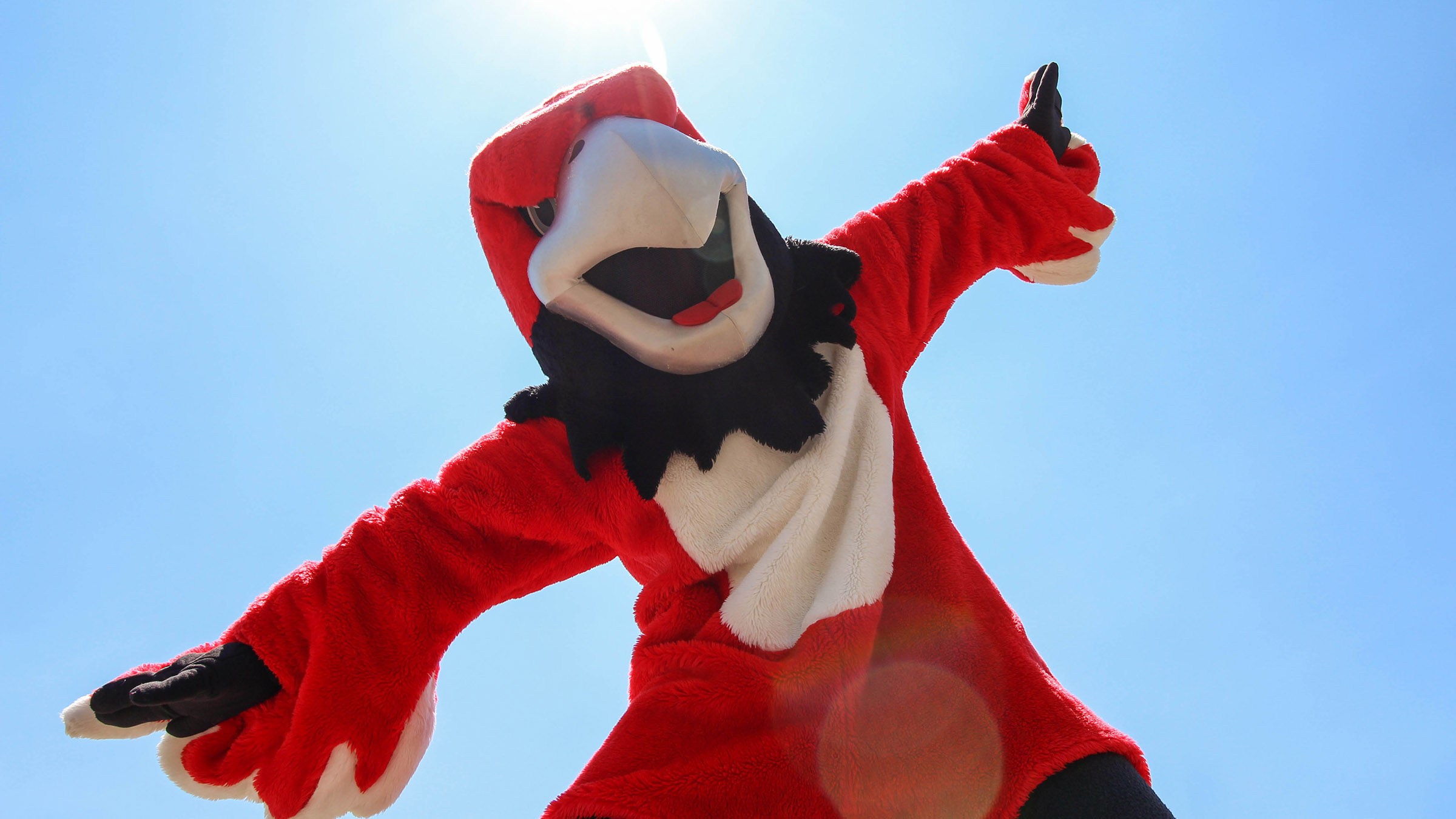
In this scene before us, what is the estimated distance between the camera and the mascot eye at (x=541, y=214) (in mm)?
1268

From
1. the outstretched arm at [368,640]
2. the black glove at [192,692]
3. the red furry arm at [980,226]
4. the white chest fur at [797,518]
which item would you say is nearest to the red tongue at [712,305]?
the white chest fur at [797,518]

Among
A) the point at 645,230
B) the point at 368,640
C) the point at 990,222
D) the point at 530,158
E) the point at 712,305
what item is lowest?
the point at 368,640

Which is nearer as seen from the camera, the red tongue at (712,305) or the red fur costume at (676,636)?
the red fur costume at (676,636)

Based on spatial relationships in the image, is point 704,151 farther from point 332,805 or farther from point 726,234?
point 332,805

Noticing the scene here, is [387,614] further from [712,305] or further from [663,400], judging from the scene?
[712,305]

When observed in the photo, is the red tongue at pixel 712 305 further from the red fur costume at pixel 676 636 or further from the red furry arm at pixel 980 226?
the red furry arm at pixel 980 226

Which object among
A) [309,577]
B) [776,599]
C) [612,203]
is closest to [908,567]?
[776,599]

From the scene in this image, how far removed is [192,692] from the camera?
114 centimetres

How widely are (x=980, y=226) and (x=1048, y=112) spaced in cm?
31

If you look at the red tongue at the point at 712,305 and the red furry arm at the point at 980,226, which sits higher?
the red tongue at the point at 712,305

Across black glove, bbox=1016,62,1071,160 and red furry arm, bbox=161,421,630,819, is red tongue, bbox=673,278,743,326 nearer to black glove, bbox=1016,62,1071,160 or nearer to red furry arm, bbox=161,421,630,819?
red furry arm, bbox=161,421,630,819

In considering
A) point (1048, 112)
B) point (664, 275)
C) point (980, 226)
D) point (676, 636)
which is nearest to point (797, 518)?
point (676, 636)

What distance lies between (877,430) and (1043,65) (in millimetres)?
991

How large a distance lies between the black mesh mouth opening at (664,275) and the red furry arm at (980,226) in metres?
0.40
